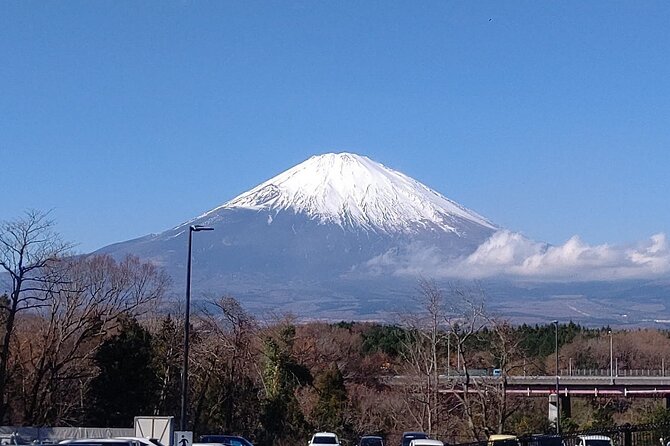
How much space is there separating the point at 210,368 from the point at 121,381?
7.96m

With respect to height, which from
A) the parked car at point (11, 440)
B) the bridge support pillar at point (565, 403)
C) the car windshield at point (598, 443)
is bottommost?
the bridge support pillar at point (565, 403)

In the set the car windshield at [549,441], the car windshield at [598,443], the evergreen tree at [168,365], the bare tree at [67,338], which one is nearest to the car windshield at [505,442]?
the car windshield at [549,441]

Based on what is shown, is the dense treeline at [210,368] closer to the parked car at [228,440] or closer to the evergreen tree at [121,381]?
the evergreen tree at [121,381]

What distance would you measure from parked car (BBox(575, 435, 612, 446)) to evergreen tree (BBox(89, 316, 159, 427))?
2582 cm

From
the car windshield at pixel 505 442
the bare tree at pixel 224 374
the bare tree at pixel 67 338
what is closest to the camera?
the car windshield at pixel 505 442

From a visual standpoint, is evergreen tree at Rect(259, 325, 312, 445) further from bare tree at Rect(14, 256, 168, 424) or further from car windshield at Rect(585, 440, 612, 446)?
car windshield at Rect(585, 440, 612, 446)

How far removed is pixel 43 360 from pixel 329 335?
4134 centimetres

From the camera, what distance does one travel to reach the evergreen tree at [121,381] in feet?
156

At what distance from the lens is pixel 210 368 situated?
2180 inches

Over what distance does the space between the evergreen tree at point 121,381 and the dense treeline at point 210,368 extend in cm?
5

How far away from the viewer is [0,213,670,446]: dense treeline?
4769 centimetres

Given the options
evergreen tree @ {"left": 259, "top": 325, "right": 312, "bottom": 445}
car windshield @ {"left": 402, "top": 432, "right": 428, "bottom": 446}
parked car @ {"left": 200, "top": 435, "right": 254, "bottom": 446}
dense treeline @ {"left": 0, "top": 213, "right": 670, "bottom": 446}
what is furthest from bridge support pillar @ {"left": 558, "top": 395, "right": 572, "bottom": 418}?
parked car @ {"left": 200, "top": 435, "right": 254, "bottom": 446}

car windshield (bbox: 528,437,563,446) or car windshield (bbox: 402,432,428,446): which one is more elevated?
car windshield (bbox: 528,437,563,446)

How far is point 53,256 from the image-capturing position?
1918 inches
